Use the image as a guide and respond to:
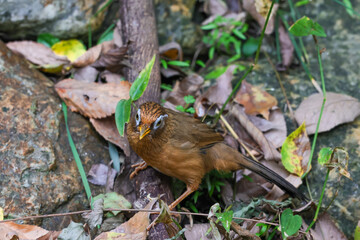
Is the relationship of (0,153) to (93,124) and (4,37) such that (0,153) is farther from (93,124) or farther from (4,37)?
(4,37)

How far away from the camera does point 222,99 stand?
451 cm

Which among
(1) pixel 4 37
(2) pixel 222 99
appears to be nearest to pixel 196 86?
(2) pixel 222 99

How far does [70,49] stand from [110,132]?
1267 mm

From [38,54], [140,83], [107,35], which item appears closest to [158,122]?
[140,83]

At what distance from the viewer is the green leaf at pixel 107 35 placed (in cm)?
491

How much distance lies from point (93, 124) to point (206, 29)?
86.5 inches

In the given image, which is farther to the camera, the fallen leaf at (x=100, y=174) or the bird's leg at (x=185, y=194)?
the fallen leaf at (x=100, y=174)

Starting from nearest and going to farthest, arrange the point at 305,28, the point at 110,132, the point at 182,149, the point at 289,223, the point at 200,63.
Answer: the point at 289,223 → the point at 305,28 → the point at 182,149 → the point at 110,132 → the point at 200,63

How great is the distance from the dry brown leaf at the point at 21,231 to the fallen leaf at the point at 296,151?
220 cm

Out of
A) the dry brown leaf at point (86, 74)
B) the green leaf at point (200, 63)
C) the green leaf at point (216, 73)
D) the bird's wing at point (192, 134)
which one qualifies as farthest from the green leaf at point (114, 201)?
the green leaf at point (200, 63)

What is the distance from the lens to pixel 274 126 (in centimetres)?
427

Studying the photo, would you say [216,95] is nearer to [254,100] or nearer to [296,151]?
[254,100]

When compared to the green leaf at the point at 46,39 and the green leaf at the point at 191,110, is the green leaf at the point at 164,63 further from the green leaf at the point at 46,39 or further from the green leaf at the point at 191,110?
the green leaf at the point at 46,39

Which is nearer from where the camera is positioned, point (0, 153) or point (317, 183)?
point (0, 153)
